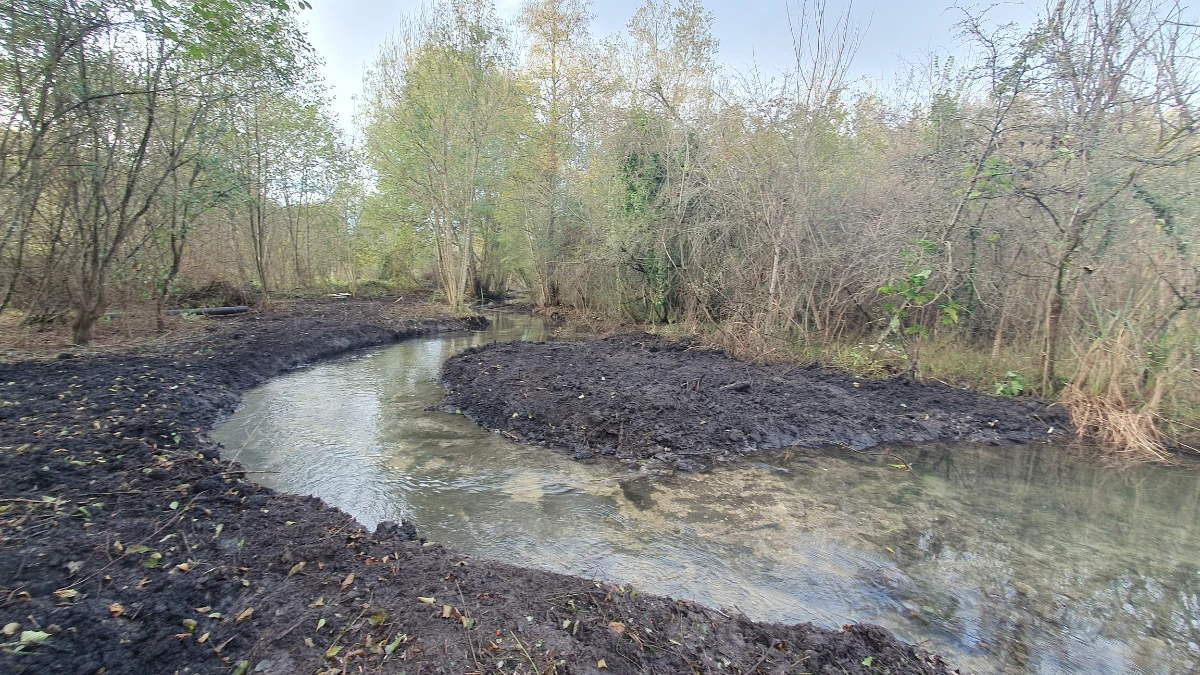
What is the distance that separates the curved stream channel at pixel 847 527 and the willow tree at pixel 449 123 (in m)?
13.4

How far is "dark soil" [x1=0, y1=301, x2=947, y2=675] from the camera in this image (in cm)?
281

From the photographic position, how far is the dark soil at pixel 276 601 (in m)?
2.81

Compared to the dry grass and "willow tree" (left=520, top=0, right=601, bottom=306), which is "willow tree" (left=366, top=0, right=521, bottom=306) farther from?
the dry grass

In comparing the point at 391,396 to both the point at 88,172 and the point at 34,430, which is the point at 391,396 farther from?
the point at 88,172

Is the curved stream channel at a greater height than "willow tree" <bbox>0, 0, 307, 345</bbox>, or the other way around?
"willow tree" <bbox>0, 0, 307, 345</bbox>

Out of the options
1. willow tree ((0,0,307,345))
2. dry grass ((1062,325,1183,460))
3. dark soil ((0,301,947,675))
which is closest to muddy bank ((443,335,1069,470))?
dry grass ((1062,325,1183,460))

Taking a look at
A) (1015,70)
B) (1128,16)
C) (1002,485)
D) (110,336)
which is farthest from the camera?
(110,336)

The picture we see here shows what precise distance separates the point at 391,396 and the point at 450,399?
1.42 m

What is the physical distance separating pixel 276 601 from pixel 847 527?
4.95 m

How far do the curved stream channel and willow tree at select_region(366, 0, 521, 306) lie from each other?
43.9 ft

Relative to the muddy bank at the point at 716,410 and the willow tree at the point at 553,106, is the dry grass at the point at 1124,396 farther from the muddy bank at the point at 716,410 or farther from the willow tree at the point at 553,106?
the willow tree at the point at 553,106

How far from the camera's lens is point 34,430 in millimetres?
5484

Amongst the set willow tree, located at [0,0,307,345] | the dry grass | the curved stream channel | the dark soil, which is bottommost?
the curved stream channel

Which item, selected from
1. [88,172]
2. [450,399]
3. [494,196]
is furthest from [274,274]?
[450,399]
